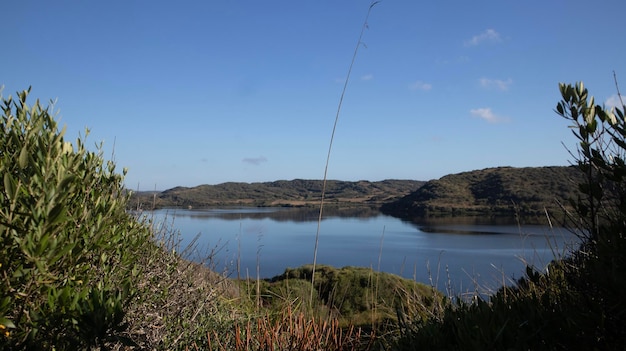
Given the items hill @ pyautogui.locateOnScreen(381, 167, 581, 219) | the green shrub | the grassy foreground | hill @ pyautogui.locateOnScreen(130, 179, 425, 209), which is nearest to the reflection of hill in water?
hill @ pyautogui.locateOnScreen(381, 167, 581, 219)

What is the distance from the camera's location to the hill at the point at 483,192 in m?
63.6

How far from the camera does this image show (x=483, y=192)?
76438 millimetres

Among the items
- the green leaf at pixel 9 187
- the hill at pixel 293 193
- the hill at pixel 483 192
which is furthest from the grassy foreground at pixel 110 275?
the hill at pixel 293 193

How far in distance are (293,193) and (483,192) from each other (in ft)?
246

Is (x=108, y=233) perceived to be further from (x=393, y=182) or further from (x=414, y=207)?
(x=393, y=182)

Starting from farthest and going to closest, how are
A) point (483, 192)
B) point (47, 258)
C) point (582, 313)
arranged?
point (483, 192), point (47, 258), point (582, 313)

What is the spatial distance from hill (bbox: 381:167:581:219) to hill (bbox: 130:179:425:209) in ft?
86.9

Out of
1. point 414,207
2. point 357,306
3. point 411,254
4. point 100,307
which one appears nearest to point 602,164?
point 100,307

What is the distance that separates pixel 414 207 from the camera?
84062mm

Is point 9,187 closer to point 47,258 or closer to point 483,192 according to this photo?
point 47,258

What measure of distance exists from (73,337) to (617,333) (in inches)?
79.3

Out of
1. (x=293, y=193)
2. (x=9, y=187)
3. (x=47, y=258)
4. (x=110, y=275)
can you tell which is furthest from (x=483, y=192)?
(x=9, y=187)

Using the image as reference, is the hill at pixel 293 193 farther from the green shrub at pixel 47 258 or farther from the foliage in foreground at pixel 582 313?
the foliage in foreground at pixel 582 313

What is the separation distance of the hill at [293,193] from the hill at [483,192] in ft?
86.9
